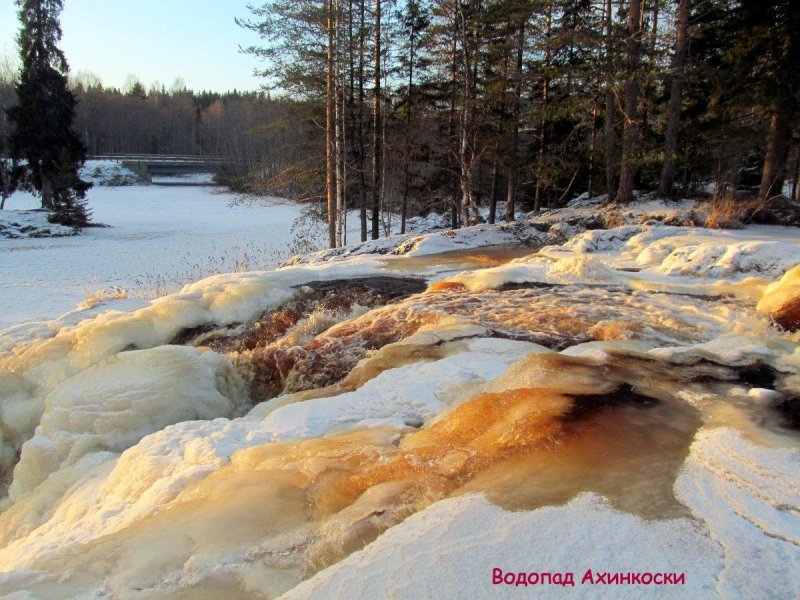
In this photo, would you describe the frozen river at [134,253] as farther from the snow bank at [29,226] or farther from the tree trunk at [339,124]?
the tree trunk at [339,124]

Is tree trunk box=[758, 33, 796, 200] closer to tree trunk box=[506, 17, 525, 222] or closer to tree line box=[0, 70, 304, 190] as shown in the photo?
tree trunk box=[506, 17, 525, 222]

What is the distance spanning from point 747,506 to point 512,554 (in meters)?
1.18

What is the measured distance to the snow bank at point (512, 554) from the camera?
6.16 ft

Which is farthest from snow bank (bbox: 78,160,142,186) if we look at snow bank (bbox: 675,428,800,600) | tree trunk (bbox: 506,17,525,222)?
snow bank (bbox: 675,428,800,600)

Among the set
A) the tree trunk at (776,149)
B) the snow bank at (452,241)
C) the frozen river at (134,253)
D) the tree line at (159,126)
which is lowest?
the frozen river at (134,253)

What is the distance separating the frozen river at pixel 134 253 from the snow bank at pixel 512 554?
31.8ft

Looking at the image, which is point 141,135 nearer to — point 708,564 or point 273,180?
point 273,180

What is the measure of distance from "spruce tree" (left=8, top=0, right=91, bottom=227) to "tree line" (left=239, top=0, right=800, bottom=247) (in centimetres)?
1317

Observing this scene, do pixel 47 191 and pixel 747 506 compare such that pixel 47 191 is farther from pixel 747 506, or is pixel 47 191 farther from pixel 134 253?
pixel 747 506

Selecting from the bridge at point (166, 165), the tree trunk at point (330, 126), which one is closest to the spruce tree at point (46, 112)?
the tree trunk at point (330, 126)

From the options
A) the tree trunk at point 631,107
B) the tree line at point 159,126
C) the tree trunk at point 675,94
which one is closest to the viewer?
the tree trunk at point 675,94

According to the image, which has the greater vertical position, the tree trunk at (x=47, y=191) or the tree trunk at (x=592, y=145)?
the tree trunk at (x=592, y=145)

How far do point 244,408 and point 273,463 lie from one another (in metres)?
1.94

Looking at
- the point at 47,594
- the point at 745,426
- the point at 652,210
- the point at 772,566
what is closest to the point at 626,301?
the point at 745,426
